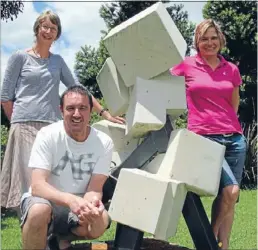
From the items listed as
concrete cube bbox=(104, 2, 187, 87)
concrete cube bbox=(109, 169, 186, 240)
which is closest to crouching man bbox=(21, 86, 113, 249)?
concrete cube bbox=(109, 169, 186, 240)

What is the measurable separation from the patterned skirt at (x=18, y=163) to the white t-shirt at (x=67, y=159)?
1.73 ft

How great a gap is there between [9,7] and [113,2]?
7.64 metres

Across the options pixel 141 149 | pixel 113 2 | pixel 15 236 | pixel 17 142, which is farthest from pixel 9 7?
pixel 113 2

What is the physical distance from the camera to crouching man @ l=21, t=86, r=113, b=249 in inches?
116

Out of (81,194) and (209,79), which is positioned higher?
(209,79)

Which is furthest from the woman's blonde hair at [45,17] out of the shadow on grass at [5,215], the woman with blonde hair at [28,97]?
the shadow on grass at [5,215]

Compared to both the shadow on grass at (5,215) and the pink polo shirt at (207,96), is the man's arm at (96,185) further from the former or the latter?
the shadow on grass at (5,215)

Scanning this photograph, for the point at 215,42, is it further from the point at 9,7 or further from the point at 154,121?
the point at 9,7

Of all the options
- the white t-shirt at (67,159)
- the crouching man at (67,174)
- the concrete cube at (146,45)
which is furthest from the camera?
the concrete cube at (146,45)

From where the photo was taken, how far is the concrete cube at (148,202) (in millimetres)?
3012

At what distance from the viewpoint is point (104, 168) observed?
313 cm

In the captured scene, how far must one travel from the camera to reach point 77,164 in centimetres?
310

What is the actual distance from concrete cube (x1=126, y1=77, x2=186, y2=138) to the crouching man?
0.22m

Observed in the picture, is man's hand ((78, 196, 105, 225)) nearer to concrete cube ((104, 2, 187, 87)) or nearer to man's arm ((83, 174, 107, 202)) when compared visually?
man's arm ((83, 174, 107, 202))
